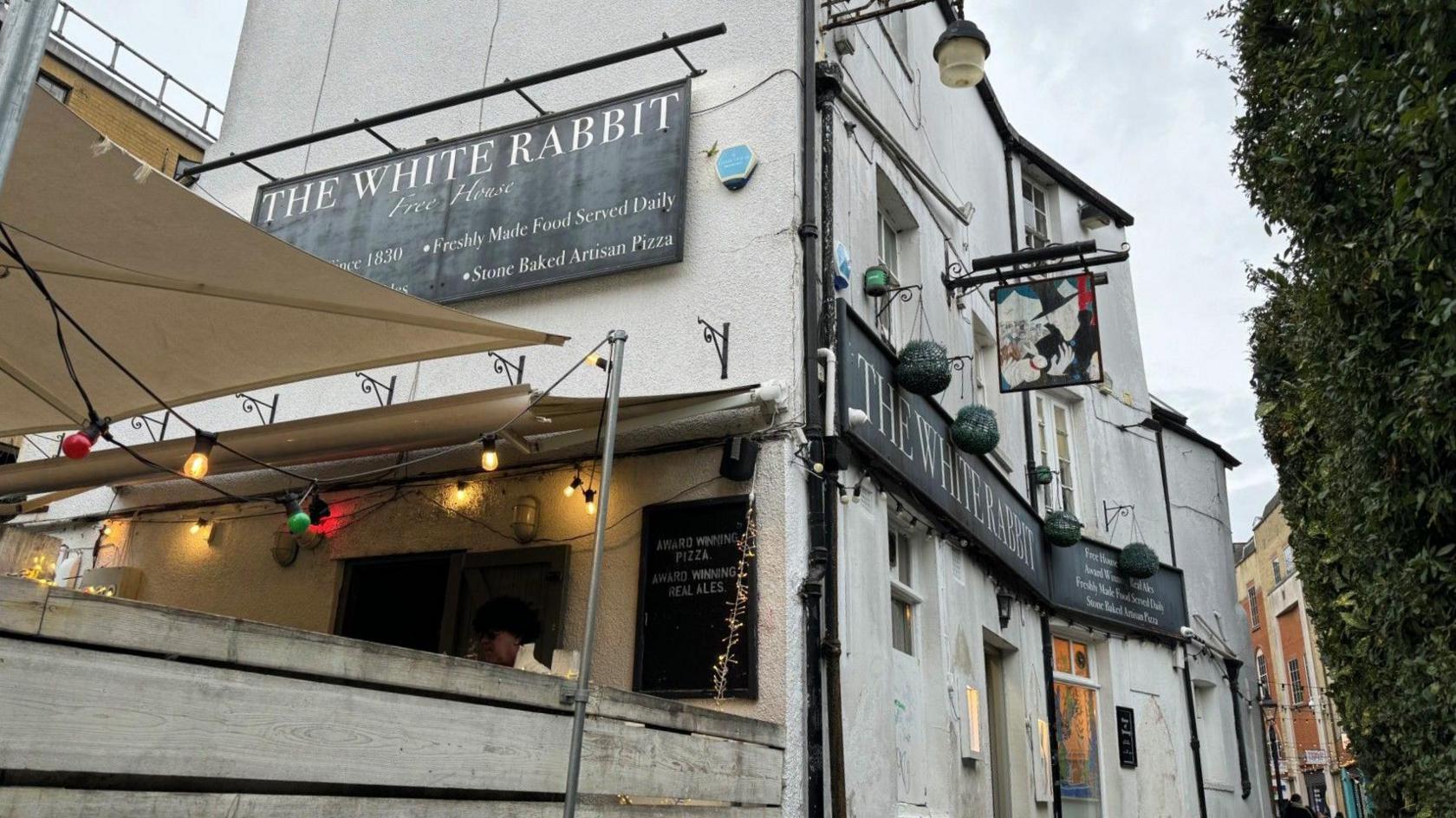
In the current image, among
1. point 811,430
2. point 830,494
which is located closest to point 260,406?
point 811,430

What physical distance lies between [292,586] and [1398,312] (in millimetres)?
7100

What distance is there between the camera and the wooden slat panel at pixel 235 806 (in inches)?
101

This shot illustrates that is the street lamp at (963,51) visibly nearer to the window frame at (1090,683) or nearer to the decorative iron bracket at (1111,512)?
the window frame at (1090,683)

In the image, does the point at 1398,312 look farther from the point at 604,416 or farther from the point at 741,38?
the point at 741,38

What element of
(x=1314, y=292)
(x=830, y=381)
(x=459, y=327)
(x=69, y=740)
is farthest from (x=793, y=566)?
(x=69, y=740)

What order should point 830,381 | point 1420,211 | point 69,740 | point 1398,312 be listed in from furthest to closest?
point 830,381 → point 1398,312 → point 1420,211 → point 69,740

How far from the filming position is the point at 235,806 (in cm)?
297

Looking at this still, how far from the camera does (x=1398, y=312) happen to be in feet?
14.5

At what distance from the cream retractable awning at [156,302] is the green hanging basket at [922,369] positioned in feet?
10.9

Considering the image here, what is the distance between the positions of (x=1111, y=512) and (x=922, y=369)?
733cm

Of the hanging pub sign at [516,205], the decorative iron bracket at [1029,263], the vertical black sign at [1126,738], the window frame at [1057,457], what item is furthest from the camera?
the window frame at [1057,457]

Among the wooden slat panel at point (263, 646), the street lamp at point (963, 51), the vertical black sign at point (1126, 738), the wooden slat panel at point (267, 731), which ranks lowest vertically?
the wooden slat panel at point (267, 731)

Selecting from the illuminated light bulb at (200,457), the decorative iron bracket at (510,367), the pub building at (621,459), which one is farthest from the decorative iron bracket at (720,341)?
the illuminated light bulb at (200,457)

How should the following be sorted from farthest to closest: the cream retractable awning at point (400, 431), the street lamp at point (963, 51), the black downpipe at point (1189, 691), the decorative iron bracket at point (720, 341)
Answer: the black downpipe at point (1189, 691)
the street lamp at point (963, 51)
the decorative iron bracket at point (720, 341)
the cream retractable awning at point (400, 431)
